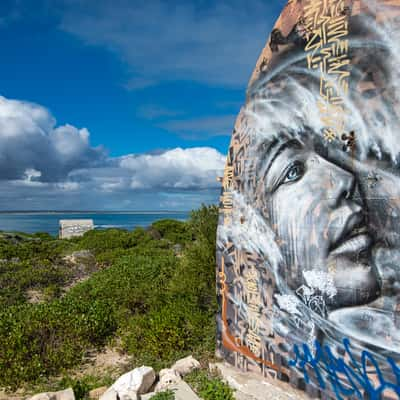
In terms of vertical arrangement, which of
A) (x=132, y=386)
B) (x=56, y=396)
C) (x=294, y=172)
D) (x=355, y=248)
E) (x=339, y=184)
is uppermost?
(x=294, y=172)

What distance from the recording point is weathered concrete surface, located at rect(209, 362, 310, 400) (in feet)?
17.5

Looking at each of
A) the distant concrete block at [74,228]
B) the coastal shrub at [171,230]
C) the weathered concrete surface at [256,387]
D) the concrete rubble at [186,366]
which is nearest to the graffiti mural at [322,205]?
the weathered concrete surface at [256,387]

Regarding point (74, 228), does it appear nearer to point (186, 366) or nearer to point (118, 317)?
point (118, 317)

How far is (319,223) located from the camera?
4.92 meters

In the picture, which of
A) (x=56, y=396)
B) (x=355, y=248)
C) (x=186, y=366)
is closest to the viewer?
(x=355, y=248)

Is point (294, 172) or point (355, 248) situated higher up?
point (294, 172)

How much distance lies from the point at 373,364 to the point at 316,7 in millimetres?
5051

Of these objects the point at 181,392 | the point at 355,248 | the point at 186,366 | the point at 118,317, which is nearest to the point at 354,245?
the point at 355,248

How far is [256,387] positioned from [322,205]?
3.32m

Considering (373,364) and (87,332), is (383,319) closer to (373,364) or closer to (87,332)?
(373,364)

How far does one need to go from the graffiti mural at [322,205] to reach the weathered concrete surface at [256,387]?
0.15 metres

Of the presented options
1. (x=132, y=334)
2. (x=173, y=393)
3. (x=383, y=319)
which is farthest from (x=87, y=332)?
(x=383, y=319)

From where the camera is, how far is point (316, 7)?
489 cm

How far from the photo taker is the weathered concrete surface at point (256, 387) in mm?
5328
